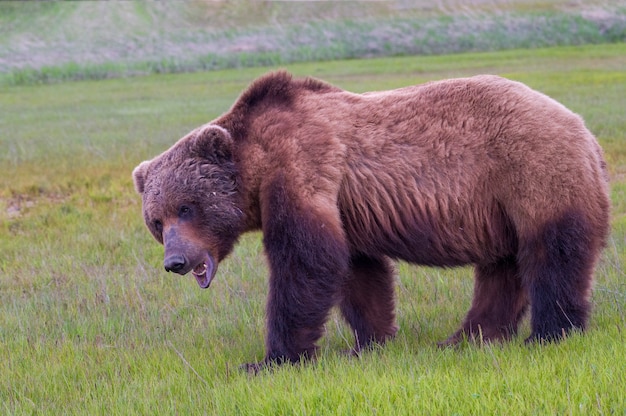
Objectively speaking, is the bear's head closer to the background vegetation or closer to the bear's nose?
the bear's nose

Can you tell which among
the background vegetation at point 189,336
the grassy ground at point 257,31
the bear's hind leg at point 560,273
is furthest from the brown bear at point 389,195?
the grassy ground at point 257,31

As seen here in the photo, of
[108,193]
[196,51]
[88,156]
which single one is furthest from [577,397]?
[196,51]

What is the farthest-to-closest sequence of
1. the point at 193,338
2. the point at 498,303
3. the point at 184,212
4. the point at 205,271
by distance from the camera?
the point at 193,338
the point at 498,303
the point at 205,271
the point at 184,212

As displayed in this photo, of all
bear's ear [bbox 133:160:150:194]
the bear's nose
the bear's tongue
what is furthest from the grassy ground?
the bear's nose

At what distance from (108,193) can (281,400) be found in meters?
8.75

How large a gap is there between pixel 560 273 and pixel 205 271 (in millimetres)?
2364

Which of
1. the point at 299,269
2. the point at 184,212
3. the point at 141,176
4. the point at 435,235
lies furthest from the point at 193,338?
the point at 435,235

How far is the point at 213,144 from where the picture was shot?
5883mm

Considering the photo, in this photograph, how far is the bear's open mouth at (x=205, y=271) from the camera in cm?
592

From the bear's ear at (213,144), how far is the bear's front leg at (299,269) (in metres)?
0.50

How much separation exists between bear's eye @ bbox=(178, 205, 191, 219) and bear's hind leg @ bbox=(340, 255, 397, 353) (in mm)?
1275

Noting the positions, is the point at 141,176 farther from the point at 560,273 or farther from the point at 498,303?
the point at 560,273

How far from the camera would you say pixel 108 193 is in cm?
1280

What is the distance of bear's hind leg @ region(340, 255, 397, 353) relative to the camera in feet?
20.8
